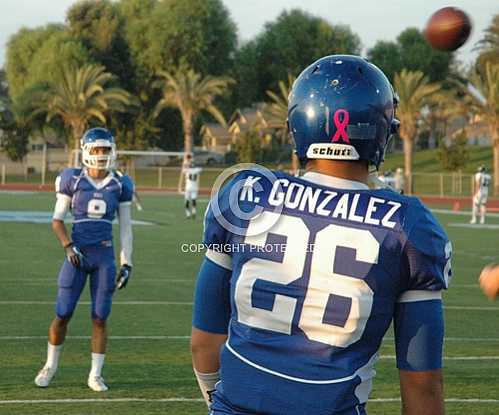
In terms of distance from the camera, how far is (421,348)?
9.63 feet

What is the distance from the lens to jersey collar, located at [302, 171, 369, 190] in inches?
120

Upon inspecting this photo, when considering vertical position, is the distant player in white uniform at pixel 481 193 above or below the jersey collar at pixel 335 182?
below

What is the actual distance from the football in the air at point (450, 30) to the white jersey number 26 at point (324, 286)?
10.5 feet

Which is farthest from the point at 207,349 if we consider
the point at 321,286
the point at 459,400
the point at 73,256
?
the point at 73,256

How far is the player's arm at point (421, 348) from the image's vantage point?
115 inches

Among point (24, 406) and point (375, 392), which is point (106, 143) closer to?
point (24, 406)

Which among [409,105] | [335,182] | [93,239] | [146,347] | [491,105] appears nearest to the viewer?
[335,182]

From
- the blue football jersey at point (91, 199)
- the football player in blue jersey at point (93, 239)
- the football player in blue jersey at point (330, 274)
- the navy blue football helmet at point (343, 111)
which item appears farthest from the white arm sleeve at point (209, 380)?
the blue football jersey at point (91, 199)

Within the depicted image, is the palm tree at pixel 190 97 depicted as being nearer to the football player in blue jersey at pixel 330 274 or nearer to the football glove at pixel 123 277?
the football glove at pixel 123 277

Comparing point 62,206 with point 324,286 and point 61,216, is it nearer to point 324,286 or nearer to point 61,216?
point 61,216

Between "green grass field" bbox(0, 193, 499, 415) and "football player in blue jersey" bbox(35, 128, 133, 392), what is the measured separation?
1.20 ft

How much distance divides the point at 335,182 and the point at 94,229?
5849 millimetres

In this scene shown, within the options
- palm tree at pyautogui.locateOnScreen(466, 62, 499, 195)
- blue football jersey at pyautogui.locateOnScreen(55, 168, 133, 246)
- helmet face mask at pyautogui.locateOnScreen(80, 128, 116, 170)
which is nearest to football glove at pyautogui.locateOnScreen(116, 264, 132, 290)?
blue football jersey at pyautogui.locateOnScreen(55, 168, 133, 246)

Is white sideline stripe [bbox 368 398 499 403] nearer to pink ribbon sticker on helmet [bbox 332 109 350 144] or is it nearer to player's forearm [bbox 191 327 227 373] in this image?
player's forearm [bbox 191 327 227 373]
